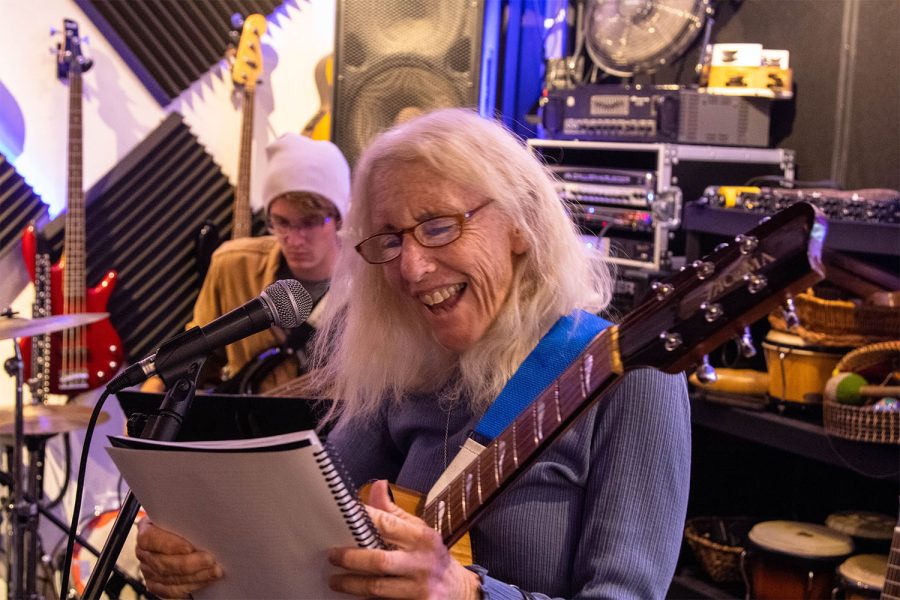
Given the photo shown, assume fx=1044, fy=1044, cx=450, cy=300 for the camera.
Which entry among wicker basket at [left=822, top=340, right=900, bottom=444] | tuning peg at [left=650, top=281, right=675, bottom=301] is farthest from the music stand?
wicker basket at [left=822, top=340, right=900, bottom=444]

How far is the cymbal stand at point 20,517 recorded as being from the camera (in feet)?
11.1

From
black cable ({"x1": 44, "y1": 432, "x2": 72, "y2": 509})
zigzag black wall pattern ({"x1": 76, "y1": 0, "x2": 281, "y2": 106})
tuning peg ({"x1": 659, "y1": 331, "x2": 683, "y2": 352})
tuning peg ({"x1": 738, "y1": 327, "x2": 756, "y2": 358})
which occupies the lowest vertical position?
black cable ({"x1": 44, "y1": 432, "x2": 72, "y2": 509})

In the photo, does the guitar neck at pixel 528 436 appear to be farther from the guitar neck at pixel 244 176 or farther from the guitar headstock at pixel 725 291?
the guitar neck at pixel 244 176

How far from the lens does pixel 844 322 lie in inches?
135

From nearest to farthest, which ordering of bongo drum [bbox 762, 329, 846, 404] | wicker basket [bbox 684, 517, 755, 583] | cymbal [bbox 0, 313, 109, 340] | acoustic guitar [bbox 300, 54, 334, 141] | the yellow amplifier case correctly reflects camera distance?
cymbal [bbox 0, 313, 109, 340] < bongo drum [bbox 762, 329, 846, 404] < wicker basket [bbox 684, 517, 755, 583] < the yellow amplifier case < acoustic guitar [bbox 300, 54, 334, 141]

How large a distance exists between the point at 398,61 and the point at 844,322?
89.1 inches

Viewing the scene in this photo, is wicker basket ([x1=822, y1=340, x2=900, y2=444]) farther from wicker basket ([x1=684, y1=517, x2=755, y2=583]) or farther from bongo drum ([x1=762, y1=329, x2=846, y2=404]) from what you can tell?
wicker basket ([x1=684, y1=517, x2=755, y2=583])

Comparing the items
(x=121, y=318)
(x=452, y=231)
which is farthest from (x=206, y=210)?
(x=452, y=231)

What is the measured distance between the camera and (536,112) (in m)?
5.61

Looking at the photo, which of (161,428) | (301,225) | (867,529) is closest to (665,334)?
(161,428)

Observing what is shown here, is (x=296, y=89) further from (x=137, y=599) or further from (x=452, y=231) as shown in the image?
(x=452, y=231)

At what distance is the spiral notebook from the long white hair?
1.99 feet

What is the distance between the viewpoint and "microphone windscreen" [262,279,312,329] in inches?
58.7

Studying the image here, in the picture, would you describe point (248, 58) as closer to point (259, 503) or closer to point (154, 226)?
point (154, 226)
